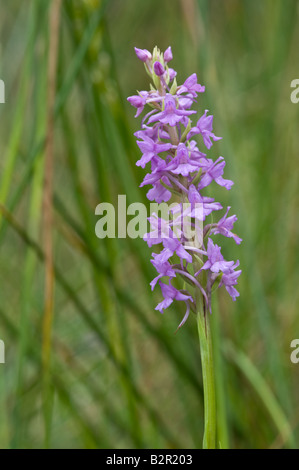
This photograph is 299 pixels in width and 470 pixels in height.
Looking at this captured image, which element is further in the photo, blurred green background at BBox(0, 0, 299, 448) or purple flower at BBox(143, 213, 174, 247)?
blurred green background at BBox(0, 0, 299, 448)

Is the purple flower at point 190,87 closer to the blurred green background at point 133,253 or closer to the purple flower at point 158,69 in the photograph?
the purple flower at point 158,69

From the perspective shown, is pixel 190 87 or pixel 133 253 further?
pixel 133 253

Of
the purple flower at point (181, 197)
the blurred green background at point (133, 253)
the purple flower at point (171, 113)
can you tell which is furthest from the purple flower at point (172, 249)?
the blurred green background at point (133, 253)

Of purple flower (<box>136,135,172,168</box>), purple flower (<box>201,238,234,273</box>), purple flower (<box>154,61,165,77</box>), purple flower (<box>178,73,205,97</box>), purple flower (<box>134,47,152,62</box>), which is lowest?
purple flower (<box>201,238,234,273</box>)

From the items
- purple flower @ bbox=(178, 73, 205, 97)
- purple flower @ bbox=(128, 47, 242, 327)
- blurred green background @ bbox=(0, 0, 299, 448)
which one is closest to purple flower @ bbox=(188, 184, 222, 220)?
purple flower @ bbox=(128, 47, 242, 327)

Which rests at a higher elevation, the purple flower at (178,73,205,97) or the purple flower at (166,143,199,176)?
the purple flower at (178,73,205,97)

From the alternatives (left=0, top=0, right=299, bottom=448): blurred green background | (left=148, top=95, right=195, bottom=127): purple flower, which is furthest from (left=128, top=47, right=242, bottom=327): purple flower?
(left=0, top=0, right=299, bottom=448): blurred green background

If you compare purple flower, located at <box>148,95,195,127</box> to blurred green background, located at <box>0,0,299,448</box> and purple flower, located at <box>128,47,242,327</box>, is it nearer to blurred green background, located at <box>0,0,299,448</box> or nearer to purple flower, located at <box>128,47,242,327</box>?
purple flower, located at <box>128,47,242,327</box>

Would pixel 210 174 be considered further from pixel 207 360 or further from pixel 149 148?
pixel 207 360

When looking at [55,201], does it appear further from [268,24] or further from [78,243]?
[268,24]

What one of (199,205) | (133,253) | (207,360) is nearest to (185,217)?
(199,205)
